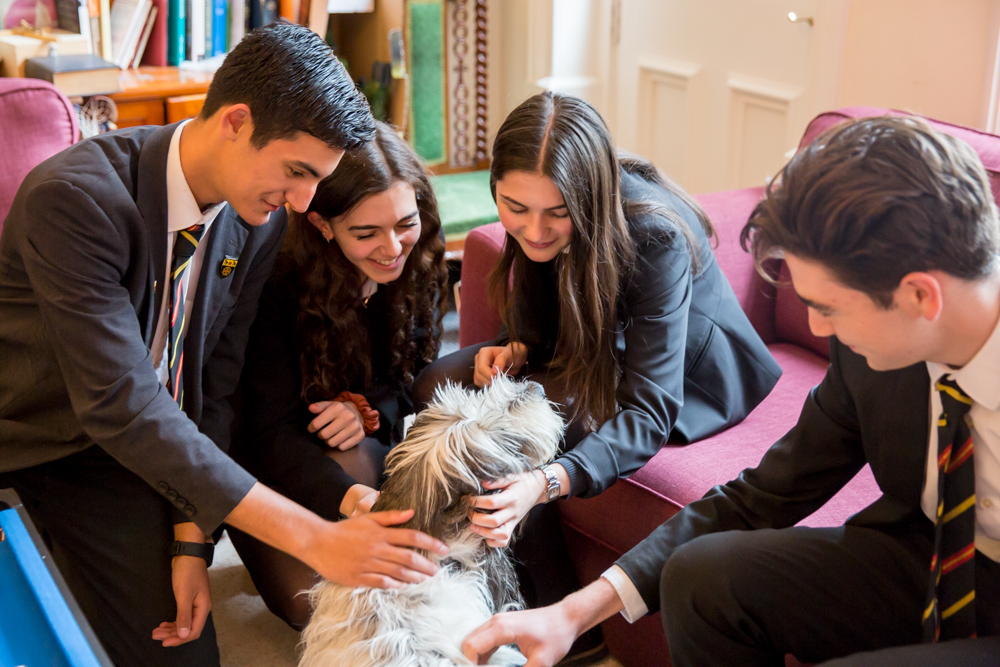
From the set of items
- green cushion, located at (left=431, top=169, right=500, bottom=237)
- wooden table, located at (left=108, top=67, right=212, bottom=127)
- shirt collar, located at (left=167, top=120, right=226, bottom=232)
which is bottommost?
→ green cushion, located at (left=431, top=169, right=500, bottom=237)

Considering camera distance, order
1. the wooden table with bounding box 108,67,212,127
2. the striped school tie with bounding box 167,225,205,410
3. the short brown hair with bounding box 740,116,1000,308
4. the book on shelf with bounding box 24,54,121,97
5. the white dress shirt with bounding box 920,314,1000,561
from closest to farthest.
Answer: the short brown hair with bounding box 740,116,1000,308
the white dress shirt with bounding box 920,314,1000,561
the striped school tie with bounding box 167,225,205,410
the book on shelf with bounding box 24,54,121,97
the wooden table with bounding box 108,67,212,127

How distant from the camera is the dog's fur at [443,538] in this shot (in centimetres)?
119

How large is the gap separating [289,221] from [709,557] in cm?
114

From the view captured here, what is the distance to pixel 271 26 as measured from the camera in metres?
1.46

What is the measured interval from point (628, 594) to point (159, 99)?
2.35 metres

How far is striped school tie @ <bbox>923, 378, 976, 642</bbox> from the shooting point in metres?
1.09

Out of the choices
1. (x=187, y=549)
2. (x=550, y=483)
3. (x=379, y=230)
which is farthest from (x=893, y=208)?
(x=187, y=549)

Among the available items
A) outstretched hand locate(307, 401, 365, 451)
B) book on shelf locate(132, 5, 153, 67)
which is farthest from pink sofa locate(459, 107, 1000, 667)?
book on shelf locate(132, 5, 153, 67)

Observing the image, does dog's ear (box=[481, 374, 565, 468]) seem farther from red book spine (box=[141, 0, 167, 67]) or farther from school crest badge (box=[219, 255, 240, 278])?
red book spine (box=[141, 0, 167, 67])

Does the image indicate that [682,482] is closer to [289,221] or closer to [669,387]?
[669,387]

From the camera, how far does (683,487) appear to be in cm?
164

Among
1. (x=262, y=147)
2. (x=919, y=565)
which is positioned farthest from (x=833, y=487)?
(x=262, y=147)

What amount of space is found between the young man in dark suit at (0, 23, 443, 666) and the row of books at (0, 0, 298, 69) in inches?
63.3

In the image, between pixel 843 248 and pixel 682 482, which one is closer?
pixel 843 248
